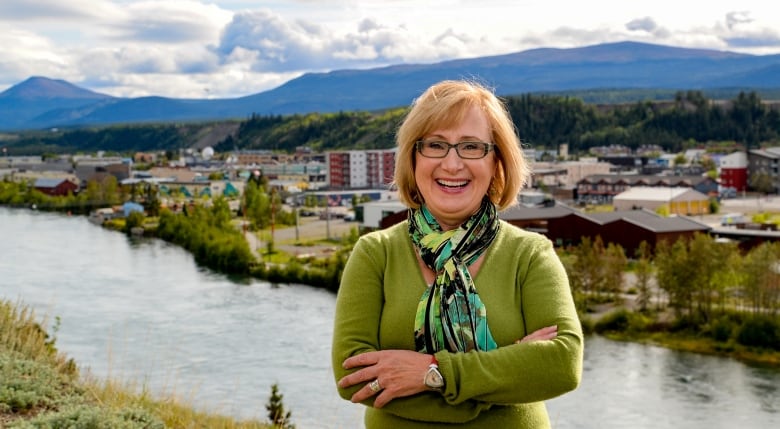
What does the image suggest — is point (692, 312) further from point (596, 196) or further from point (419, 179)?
point (596, 196)

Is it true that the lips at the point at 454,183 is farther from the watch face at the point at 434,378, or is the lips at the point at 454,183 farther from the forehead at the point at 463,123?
the watch face at the point at 434,378

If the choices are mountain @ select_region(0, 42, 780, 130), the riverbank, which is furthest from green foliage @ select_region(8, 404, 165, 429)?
mountain @ select_region(0, 42, 780, 130)

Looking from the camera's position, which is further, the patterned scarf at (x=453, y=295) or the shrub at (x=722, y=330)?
the shrub at (x=722, y=330)

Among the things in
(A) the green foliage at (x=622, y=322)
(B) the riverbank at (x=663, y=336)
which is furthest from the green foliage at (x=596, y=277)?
(A) the green foliage at (x=622, y=322)

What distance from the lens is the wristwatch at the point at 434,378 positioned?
0.99 m

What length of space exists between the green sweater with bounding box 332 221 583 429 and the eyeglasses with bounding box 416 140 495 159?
9 centimetres

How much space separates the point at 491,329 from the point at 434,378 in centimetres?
8

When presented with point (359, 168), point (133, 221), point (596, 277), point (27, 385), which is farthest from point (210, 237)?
point (27, 385)

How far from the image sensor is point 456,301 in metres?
0.99

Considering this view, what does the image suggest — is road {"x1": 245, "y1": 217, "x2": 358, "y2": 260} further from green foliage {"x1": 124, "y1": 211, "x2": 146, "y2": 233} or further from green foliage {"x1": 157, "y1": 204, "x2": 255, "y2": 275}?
green foliage {"x1": 124, "y1": 211, "x2": 146, "y2": 233}

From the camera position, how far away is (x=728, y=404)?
7.35 metres

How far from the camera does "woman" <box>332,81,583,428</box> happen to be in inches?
38.9

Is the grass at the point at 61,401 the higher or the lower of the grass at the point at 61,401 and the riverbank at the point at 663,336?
the higher

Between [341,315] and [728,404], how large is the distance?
22.9 feet
